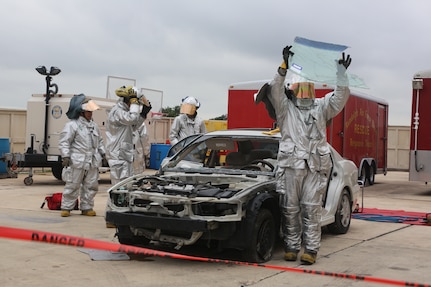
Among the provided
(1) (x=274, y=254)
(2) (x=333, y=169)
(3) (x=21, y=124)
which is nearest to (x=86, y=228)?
(1) (x=274, y=254)

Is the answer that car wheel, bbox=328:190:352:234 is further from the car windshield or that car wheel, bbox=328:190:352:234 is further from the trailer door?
the trailer door

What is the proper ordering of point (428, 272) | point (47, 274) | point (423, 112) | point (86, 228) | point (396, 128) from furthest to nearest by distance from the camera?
point (396, 128), point (423, 112), point (86, 228), point (428, 272), point (47, 274)

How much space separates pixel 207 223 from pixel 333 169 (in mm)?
2889

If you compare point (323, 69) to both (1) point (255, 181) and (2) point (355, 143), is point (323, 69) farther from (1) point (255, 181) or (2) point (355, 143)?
(2) point (355, 143)

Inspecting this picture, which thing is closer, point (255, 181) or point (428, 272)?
point (428, 272)

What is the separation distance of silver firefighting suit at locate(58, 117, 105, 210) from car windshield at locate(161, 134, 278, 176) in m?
2.78

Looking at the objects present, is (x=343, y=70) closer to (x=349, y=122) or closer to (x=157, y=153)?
(x=349, y=122)

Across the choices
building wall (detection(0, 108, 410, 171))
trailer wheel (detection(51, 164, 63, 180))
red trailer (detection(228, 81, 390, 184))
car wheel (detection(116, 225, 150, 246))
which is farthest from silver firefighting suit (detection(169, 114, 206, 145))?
building wall (detection(0, 108, 410, 171))

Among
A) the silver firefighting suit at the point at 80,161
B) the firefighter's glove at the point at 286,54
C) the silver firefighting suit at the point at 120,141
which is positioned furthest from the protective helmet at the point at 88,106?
the firefighter's glove at the point at 286,54

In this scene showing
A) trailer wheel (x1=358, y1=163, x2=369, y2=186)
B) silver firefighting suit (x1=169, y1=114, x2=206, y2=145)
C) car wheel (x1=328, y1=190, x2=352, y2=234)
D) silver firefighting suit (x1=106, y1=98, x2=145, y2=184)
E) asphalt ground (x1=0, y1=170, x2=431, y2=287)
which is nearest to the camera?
asphalt ground (x1=0, y1=170, x2=431, y2=287)

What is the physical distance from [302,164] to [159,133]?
2009 centimetres

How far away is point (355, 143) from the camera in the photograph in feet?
52.2


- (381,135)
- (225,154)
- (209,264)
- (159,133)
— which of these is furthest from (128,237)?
(159,133)

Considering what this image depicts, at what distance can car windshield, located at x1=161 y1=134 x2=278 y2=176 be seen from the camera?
289 inches
